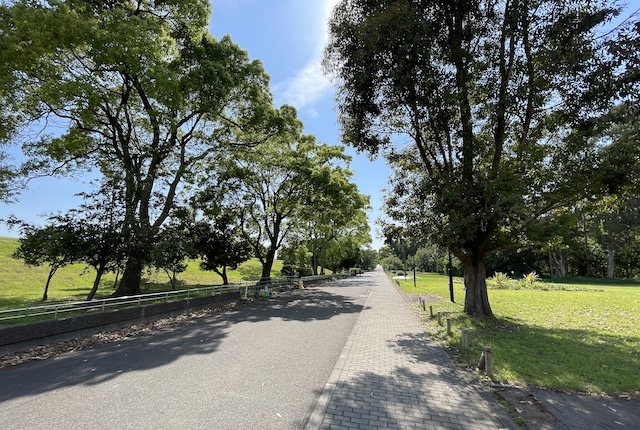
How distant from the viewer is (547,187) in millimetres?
9117

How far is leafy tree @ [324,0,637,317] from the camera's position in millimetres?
7746

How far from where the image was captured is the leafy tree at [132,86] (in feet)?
31.0

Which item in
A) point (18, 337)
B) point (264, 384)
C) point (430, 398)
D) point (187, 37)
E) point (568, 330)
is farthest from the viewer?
point (187, 37)

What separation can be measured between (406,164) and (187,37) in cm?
1024

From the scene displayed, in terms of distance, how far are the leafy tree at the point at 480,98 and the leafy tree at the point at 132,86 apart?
553 centimetres

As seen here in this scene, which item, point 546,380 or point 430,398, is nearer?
point 430,398

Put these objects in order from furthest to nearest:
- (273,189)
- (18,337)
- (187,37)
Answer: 1. (273,189)
2. (187,37)
3. (18,337)

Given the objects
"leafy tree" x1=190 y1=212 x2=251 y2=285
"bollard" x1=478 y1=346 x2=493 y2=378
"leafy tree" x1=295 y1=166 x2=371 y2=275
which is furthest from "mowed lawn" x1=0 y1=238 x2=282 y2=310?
"bollard" x1=478 y1=346 x2=493 y2=378

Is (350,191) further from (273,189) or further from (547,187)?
(547,187)

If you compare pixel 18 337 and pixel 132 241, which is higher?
pixel 132 241

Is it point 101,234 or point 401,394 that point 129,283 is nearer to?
point 101,234

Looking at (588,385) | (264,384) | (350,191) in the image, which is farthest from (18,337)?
(350,191)

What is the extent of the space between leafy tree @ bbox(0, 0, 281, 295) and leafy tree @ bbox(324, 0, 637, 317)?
553cm

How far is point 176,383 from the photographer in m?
4.93
